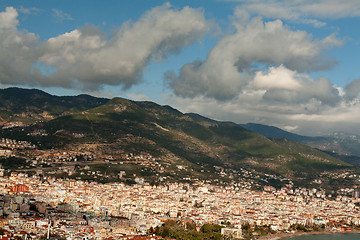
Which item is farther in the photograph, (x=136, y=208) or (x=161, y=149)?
(x=161, y=149)

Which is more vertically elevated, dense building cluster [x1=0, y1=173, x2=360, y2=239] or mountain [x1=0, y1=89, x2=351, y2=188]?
mountain [x1=0, y1=89, x2=351, y2=188]

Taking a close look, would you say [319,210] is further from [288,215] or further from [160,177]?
[160,177]

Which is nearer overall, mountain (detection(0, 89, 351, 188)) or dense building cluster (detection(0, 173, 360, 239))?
dense building cluster (detection(0, 173, 360, 239))

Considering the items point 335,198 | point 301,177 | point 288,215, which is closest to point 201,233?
point 288,215

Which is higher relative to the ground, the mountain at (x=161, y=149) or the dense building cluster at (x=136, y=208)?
the mountain at (x=161, y=149)

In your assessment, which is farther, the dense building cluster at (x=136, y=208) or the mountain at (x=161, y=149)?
the mountain at (x=161, y=149)

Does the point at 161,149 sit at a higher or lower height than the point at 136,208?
higher

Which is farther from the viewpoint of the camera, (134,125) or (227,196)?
(134,125)

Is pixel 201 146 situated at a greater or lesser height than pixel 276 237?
greater
